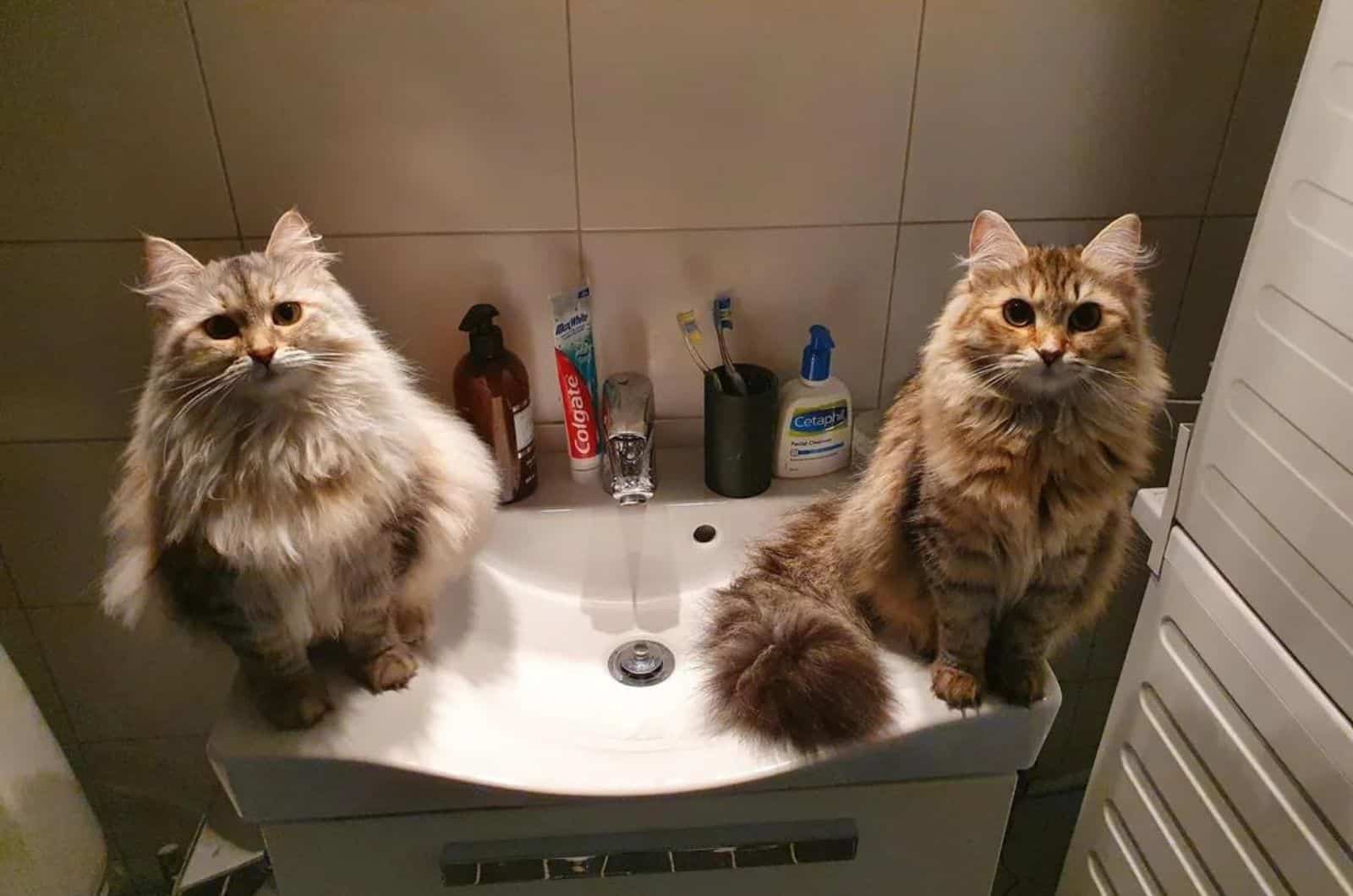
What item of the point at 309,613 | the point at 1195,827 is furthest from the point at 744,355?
the point at 1195,827

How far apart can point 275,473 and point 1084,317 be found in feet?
2.45

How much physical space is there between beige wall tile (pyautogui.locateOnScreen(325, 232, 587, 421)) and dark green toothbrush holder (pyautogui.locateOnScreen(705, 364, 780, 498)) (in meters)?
0.24

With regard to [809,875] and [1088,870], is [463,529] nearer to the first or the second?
[809,875]

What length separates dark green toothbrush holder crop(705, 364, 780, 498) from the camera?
3.74ft

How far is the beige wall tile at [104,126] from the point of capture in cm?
98

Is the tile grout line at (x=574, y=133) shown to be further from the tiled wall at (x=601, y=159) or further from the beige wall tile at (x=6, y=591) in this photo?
the beige wall tile at (x=6, y=591)

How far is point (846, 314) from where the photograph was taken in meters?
1.22

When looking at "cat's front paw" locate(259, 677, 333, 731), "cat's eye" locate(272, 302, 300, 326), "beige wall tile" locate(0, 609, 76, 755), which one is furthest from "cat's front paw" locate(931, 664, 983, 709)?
"beige wall tile" locate(0, 609, 76, 755)

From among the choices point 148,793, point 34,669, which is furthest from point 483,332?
point 148,793

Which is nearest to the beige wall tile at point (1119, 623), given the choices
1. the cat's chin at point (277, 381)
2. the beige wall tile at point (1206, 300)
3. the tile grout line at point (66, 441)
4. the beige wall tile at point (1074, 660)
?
the beige wall tile at point (1074, 660)

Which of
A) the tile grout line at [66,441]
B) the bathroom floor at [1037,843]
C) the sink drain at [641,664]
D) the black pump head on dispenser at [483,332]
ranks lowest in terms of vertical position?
the bathroom floor at [1037,843]

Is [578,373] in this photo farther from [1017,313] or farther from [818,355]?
[1017,313]

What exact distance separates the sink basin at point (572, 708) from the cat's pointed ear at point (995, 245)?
0.42 metres

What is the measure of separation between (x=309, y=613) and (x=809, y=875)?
0.62 metres
